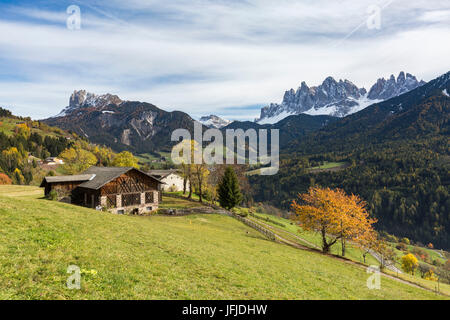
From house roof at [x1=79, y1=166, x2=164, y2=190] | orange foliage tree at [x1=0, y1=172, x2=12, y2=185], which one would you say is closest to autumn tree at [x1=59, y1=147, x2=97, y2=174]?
orange foliage tree at [x1=0, y1=172, x2=12, y2=185]

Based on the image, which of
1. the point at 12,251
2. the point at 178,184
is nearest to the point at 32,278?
the point at 12,251

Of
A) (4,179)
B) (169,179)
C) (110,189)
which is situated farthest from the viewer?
(4,179)

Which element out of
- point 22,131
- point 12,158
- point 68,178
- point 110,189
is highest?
point 22,131

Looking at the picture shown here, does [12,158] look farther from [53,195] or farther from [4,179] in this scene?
[53,195]

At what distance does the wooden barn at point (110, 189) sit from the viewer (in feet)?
165

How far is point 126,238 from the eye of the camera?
21.3 m

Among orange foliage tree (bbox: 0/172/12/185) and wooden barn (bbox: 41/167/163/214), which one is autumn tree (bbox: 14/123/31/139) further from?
wooden barn (bbox: 41/167/163/214)

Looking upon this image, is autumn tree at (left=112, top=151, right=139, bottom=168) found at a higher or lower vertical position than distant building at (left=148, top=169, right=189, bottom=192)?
A: higher

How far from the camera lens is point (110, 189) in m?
50.8

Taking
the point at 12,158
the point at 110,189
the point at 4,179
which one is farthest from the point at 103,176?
the point at 12,158

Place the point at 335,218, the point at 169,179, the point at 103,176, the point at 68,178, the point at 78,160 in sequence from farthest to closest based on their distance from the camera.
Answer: the point at 78,160 → the point at 169,179 → the point at 103,176 → the point at 68,178 → the point at 335,218

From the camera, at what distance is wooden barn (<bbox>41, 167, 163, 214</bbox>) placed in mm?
50228

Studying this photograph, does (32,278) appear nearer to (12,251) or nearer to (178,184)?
(12,251)
